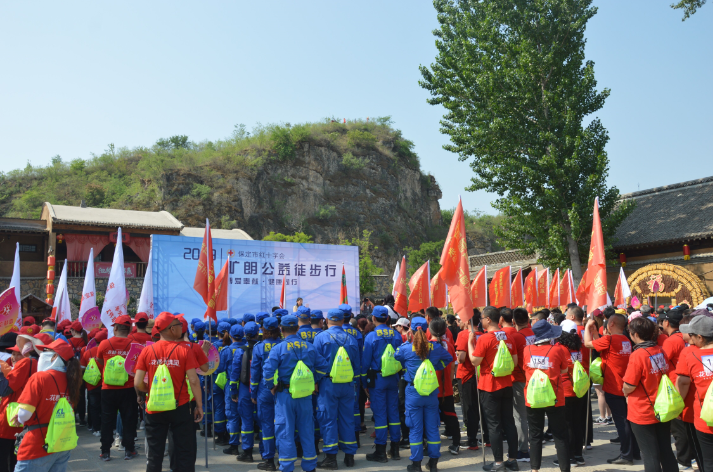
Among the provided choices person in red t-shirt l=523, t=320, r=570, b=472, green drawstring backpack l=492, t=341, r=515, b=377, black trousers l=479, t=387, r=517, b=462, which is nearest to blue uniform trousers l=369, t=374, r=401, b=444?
black trousers l=479, t=387, r=517, b=462

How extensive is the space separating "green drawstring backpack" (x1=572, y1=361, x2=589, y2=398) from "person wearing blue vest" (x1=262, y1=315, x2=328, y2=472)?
3.10m

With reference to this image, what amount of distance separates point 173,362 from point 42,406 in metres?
1.14

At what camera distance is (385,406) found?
6648 mm

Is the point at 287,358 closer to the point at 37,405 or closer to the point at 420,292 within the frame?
the point at 37,405

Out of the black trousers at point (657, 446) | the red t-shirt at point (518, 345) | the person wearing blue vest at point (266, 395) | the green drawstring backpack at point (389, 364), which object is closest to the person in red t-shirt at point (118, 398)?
the person wearing blue vest at point (266, 395)

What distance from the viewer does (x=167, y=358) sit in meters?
4.92

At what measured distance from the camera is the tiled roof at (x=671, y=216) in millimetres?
20719

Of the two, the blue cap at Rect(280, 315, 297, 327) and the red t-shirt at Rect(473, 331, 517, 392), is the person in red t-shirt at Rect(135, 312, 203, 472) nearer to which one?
the blue cap at Rect(280, 315, 297, 327)

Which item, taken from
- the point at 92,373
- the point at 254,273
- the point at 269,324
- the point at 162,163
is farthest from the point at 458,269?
the point at 162,163

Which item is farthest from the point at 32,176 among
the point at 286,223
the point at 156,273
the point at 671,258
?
the point at 671,258

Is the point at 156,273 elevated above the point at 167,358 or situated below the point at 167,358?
above

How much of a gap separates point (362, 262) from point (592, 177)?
1897 cm

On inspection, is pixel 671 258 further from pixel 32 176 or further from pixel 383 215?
pixel 32 176

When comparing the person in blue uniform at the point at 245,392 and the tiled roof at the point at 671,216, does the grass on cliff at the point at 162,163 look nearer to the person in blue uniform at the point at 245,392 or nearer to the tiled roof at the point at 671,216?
the tiled roof at the point at 671,216
